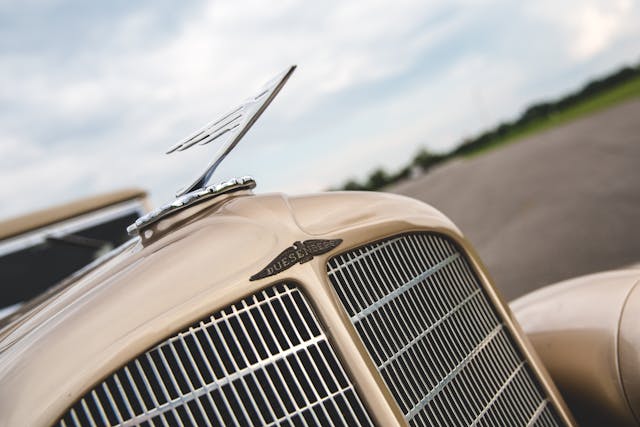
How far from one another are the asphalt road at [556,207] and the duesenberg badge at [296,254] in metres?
4.29

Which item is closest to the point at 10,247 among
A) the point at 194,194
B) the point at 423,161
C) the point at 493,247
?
the point at 194,194

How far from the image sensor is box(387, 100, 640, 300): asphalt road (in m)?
5.93

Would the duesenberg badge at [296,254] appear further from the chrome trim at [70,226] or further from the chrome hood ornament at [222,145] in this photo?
the chrome trim at [70,226]

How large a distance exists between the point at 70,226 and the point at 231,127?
245cm

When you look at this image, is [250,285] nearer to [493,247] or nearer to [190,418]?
[190,418]

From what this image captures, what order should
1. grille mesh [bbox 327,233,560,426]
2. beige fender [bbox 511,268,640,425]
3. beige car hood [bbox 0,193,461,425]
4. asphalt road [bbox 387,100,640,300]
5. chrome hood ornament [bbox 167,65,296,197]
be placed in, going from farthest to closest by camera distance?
1. asphalt road [bbox 387,100,640,300]
2. beige fender [bbox 511,268,640,425]
3. chrome hood ornament [bbox 167,65,296,197]
4. grille mesh [bbox 327,233,560,426]
5. beige car hood [bbox 0,193,461,425]

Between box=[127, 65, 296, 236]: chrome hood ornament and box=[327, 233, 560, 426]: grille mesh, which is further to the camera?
box=[127, 65, 296, 236]: chrome hood ornament

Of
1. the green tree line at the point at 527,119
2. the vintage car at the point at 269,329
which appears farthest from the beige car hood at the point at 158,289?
the green tree line at the point at 527,119

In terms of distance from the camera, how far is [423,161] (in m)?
42.0

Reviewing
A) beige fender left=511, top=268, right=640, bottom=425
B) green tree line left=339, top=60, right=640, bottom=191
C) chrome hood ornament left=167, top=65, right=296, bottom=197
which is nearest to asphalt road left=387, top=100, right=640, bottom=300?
beige fender left=511, top=268, right=640, bottom=425

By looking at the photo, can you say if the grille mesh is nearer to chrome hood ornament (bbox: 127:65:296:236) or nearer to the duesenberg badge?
the duesenberg badge

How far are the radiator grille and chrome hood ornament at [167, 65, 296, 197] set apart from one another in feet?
2.08

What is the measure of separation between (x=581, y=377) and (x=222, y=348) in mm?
1582

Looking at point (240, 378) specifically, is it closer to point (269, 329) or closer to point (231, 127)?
point (269, 329)
